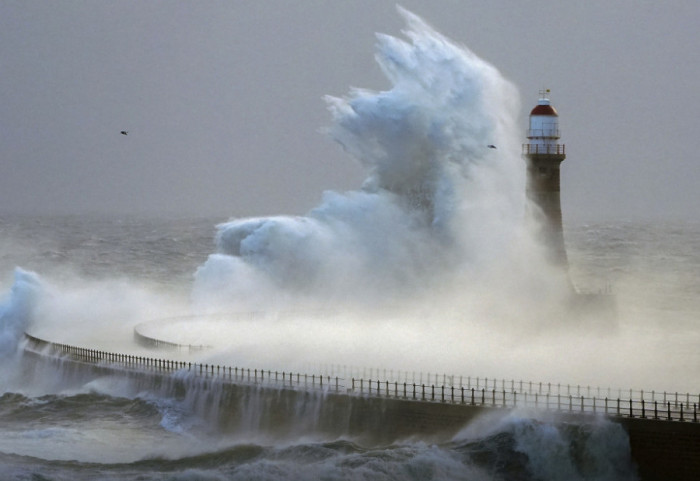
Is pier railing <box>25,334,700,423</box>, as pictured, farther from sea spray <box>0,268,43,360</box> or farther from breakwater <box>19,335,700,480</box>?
sea spray <box>0,268,43,360</box>

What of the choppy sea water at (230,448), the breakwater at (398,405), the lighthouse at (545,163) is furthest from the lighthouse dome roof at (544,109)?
the breakwater at (398,405)

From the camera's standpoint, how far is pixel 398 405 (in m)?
37.7

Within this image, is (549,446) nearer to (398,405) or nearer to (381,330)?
(398,405)

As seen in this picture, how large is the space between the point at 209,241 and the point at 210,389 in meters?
95.7

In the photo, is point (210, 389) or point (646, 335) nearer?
point (210, 389)

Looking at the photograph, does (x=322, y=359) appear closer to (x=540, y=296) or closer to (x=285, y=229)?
(x=540, y=296)

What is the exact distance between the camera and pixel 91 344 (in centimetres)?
5072

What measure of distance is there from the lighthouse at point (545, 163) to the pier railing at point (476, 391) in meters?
12.9

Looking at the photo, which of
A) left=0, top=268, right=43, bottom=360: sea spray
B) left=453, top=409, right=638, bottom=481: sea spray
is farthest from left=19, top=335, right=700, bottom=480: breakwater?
left=0, top=268, right=43, bottom=360: sea spray

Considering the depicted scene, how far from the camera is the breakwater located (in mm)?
34344

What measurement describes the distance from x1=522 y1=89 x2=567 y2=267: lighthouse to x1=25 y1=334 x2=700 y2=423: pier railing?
12900 mm

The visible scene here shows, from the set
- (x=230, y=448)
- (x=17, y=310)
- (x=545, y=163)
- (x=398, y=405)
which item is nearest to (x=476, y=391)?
(x=398, y=405)

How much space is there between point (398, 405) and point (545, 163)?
55.7 feet

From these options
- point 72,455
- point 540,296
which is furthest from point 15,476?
point 540,296
